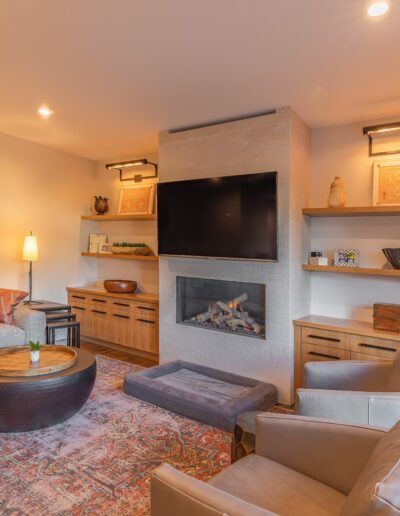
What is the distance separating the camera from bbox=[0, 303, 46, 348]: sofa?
3.59 metres

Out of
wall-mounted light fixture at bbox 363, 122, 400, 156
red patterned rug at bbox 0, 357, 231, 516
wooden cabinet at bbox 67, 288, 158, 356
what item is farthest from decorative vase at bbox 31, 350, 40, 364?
wall-mounted light fixture at bbox 363, 122, 400, 156

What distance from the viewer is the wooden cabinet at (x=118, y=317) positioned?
4531 millimetres

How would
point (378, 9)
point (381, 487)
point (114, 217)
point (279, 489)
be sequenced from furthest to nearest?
point (114, 217) < point (378, 9) < point (279, 489) < point (381, 487)

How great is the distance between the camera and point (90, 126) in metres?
4.02

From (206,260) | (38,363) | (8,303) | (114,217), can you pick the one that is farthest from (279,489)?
(114,217)

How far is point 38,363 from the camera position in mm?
2854

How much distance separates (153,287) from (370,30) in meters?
3.76

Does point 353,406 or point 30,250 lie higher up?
point 30,250

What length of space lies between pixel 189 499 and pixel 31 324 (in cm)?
306

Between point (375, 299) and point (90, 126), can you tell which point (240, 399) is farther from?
point (90, 126)

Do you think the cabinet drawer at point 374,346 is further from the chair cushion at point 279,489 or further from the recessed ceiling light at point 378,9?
the recessed ceiling light at point 378,9

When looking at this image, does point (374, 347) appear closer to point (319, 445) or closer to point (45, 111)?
point (319, 445)

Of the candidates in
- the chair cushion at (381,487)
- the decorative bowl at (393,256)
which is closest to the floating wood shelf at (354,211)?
the decorative bowl at (393,256)

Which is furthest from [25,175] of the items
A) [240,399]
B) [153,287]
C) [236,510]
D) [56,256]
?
[236,510]
